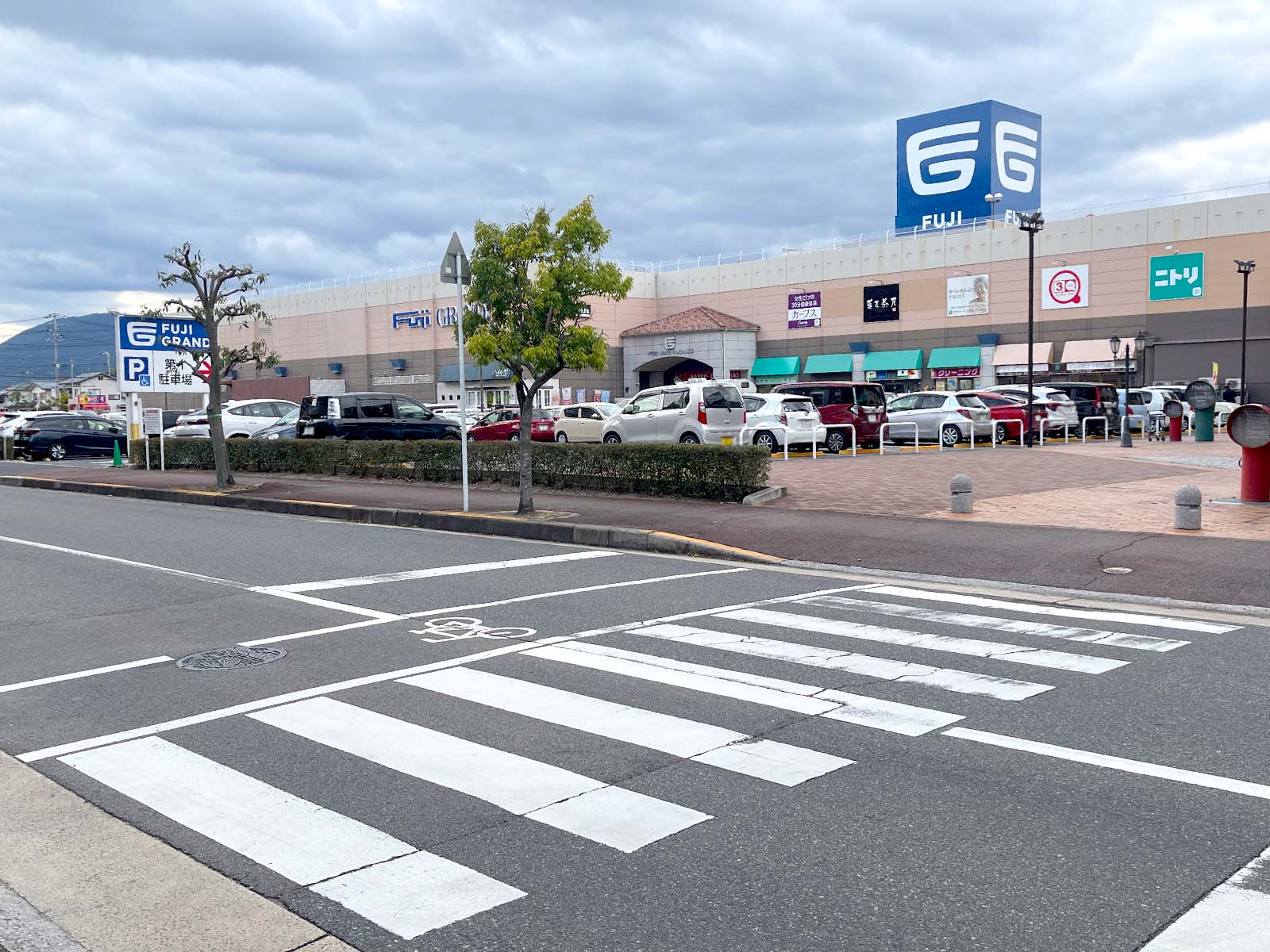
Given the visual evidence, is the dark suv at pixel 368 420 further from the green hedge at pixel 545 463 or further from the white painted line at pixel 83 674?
the white painted line at pixel 83 674

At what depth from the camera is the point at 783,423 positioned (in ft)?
81.5

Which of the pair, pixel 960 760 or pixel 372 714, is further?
pixel 372 714

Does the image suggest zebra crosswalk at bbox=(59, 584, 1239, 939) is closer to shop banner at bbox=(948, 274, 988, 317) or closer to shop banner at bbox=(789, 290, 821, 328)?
shop banner at bbox=(948, 274, 988, 317)

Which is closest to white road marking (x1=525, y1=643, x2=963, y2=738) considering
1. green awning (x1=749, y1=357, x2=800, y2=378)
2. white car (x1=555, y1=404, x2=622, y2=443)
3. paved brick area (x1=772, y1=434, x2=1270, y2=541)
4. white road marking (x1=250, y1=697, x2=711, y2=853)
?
white road marking (x1=250, y1=697, x2=711, y2=853)

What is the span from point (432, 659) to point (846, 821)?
11.7 ft

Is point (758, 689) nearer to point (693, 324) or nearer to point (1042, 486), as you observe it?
point (1042, 486)

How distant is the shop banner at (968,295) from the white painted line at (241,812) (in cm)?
5200

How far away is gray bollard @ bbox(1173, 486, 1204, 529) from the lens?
11.9 meters

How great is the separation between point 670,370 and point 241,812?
62010 millimetres

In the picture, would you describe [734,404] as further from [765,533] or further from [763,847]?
[763,847]

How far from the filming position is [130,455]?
30.9 m

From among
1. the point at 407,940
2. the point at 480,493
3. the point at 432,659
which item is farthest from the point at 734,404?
the point at 407,940

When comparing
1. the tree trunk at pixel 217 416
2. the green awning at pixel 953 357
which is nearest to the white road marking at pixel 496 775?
the tree trunk at pixel 217 416

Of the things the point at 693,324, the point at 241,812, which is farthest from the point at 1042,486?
the point at 693,324
